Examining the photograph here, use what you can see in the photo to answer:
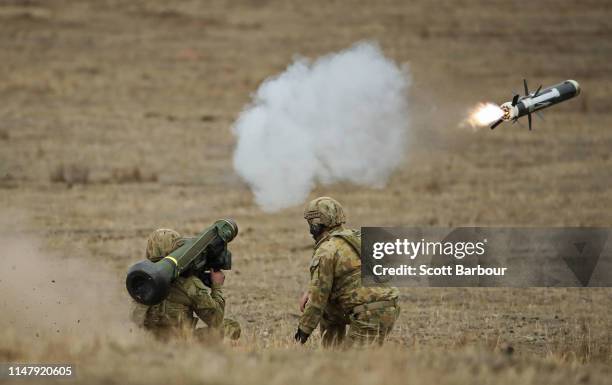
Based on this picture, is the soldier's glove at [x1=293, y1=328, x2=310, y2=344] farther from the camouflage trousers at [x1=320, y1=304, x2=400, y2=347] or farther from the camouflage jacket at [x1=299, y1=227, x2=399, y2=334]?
the camouflage trousers at [x1=320, y1=304, x2=400, y2=347]

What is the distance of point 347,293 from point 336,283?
157mm

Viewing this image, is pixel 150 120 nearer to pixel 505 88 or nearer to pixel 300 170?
pixel 505 88

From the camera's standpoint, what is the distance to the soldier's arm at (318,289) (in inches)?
424

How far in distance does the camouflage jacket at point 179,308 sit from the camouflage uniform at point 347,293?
3.21 ft

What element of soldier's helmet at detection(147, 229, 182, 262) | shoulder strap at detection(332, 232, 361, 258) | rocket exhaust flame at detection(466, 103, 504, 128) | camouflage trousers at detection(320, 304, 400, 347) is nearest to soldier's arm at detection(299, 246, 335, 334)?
shoulder strap at detection(332, 232, 361, 258)

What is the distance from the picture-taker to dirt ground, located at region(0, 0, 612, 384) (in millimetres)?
9992

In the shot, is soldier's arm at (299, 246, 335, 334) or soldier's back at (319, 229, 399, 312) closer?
soldier's arm at (299, 246, 335, 334)

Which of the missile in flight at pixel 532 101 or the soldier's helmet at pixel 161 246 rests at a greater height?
the missile in flight at pixel 532 101

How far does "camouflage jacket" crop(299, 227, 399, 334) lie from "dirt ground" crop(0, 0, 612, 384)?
1.96ft

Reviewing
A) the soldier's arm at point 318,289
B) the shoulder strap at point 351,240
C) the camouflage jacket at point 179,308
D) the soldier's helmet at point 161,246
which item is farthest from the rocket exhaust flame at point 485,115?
the camouflage jacket at point 179,308

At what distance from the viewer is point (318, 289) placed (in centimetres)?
1080

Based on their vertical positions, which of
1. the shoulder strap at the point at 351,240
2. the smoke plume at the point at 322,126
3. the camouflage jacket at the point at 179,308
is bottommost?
the camouflage jacket at the point at 179,308

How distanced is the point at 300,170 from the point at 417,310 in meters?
2.64

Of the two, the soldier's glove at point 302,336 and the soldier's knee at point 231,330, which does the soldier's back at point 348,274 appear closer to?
the soldier's glove at point 302,336
